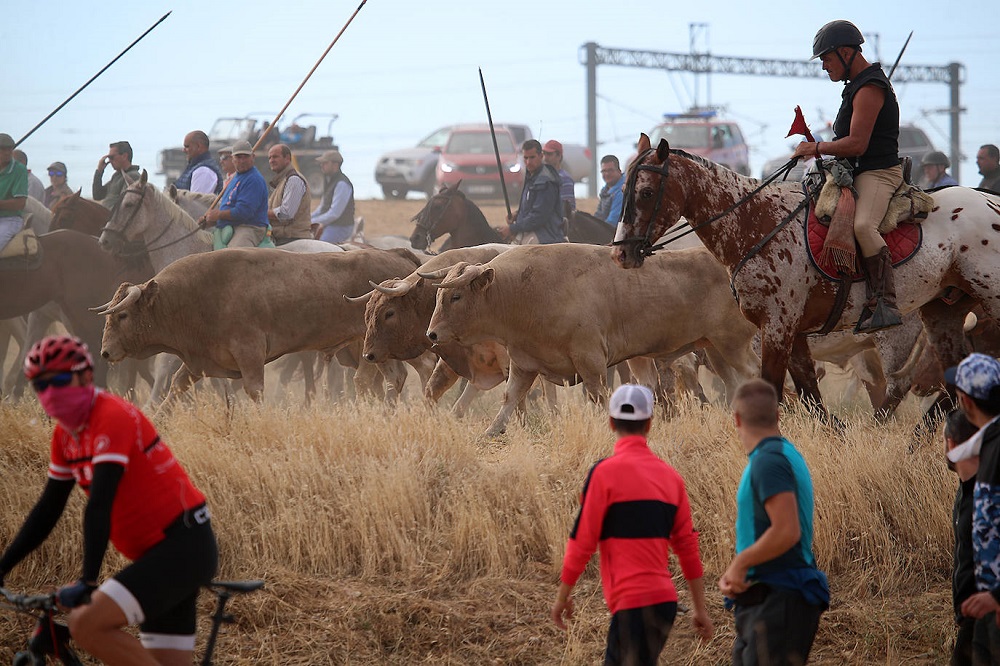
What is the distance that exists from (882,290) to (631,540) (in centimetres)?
489

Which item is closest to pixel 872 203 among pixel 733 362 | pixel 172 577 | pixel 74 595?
pixel 733 362

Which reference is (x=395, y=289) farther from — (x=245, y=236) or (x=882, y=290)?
(x=882, y=290)

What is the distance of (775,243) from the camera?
953 centimetres

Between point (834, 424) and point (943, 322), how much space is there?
1.37 metres

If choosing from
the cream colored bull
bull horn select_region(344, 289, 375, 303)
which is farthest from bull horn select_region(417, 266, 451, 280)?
bull horn select_region(344, 289, 375, 303)

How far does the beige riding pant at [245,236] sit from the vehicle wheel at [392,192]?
20688 millimetres

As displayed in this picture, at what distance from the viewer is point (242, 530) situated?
877 cm

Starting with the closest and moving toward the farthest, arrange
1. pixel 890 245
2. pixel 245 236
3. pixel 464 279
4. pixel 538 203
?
1. pixel 890 245
2. pixel 464 279
3. pixel 245 236
4. pixel 538 203

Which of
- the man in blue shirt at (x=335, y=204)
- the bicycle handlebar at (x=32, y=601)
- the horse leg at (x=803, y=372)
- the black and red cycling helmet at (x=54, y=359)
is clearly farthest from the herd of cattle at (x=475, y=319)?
the bicycle handlebar at (x=32, y=601)

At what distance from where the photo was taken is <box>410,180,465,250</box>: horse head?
1745 cm

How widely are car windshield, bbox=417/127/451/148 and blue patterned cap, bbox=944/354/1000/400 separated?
30.5 m

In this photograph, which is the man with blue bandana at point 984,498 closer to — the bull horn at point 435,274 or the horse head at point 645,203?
the horse head at point 645,203

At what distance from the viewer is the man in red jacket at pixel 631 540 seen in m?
4.98

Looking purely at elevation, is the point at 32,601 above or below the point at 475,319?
above
